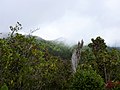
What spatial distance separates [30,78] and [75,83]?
2874 mm

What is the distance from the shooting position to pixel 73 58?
88.7ft

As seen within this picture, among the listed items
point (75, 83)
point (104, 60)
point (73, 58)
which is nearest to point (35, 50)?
point (75, 83)

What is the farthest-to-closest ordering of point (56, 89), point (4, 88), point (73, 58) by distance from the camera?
point (56, 89), point (73, 58), point (4, 88)

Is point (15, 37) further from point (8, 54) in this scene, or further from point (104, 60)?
point (104, 60)

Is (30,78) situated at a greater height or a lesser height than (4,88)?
greater

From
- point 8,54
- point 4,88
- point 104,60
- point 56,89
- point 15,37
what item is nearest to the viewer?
point 4,88

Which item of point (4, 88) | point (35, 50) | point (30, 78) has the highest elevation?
point (35, 50)

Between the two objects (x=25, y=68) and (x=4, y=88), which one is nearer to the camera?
(x=4, y=88)

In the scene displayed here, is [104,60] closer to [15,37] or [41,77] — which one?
[41,77]

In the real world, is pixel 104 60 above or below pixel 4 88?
above

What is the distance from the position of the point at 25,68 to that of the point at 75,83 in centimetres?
345

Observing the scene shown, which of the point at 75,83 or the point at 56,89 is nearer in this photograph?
the point at 75,83

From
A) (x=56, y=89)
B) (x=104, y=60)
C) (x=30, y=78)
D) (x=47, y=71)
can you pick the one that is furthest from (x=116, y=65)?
(x=30, y=78)

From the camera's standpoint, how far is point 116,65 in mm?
35875
